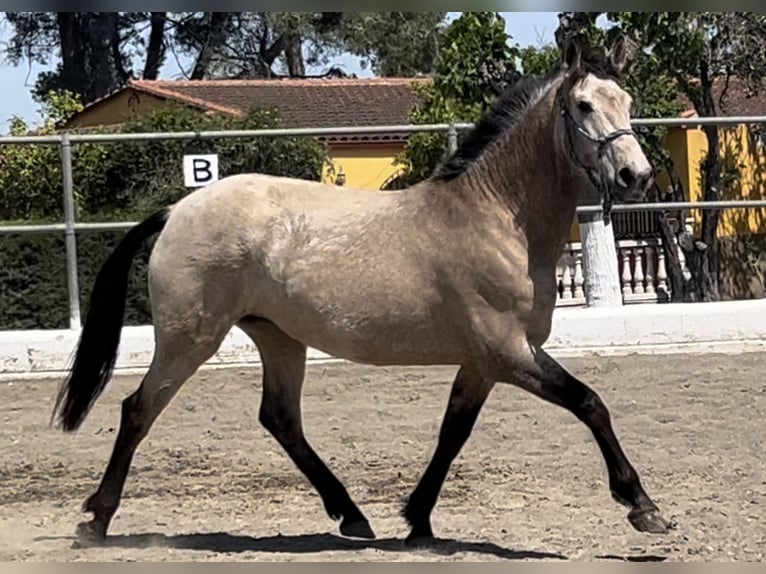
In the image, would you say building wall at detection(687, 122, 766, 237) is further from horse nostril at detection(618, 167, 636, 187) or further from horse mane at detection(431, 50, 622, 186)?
horse nostril at detection(618, 167, 636, 187)

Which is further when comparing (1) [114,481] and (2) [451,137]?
(2) [451,137]

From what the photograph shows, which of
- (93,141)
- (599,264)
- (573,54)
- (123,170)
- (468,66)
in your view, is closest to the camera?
(573,54)

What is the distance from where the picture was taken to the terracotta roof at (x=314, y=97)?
1014 inches

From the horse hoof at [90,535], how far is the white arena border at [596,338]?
4.53 m

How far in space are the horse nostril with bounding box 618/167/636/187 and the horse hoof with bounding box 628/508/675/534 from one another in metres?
1.20

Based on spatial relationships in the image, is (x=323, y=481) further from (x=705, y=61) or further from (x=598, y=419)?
(x=705, y=61)

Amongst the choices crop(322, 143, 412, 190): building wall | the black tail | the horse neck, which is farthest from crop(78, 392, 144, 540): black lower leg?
crop(322, 143, 412, 190): building wall

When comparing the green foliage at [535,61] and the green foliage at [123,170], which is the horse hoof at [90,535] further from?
the green foliage at [535,61]

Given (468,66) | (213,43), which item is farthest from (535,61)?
(213,43)

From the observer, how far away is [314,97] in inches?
1089

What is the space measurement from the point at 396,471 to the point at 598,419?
1.97 metres

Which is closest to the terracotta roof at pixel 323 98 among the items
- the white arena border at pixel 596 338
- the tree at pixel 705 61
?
the tree at pixel 705 61

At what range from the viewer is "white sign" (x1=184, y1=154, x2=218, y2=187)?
9.80 m

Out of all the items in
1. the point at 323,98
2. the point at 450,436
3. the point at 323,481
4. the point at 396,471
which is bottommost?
the point at 396,471
